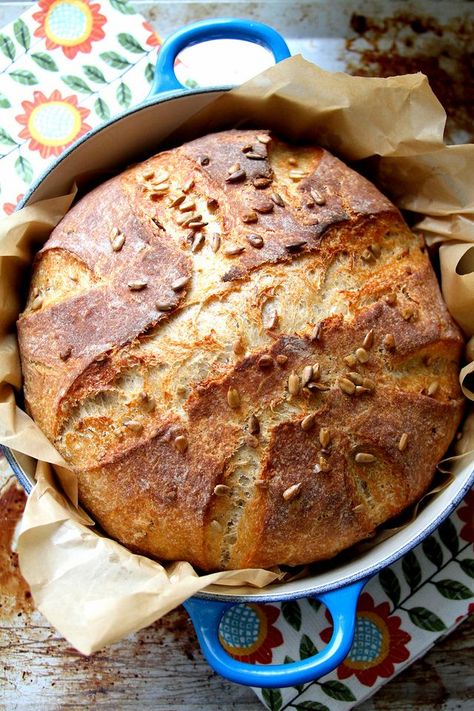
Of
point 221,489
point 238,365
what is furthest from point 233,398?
point 221,489

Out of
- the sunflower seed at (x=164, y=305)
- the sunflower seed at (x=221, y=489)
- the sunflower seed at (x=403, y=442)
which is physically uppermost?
the sunflower seed at (x=164, y=305)

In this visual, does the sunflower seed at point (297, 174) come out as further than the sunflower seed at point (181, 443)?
Yes

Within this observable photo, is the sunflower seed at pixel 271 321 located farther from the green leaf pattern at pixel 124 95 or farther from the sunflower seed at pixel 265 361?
the green leaf pattern at pixel 124 95

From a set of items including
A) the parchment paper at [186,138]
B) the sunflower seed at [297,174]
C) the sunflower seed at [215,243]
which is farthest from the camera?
the sunflower seed at [297,174]

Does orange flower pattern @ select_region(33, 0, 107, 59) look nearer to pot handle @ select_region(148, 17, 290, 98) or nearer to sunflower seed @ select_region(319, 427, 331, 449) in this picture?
pot handle @ select_region(148, 17, 290, 98)

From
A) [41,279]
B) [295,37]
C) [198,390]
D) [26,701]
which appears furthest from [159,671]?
[295,37]

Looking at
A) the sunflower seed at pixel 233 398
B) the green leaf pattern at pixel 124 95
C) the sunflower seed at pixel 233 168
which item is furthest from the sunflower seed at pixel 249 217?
the green leaf pattern at pixel 124 95
